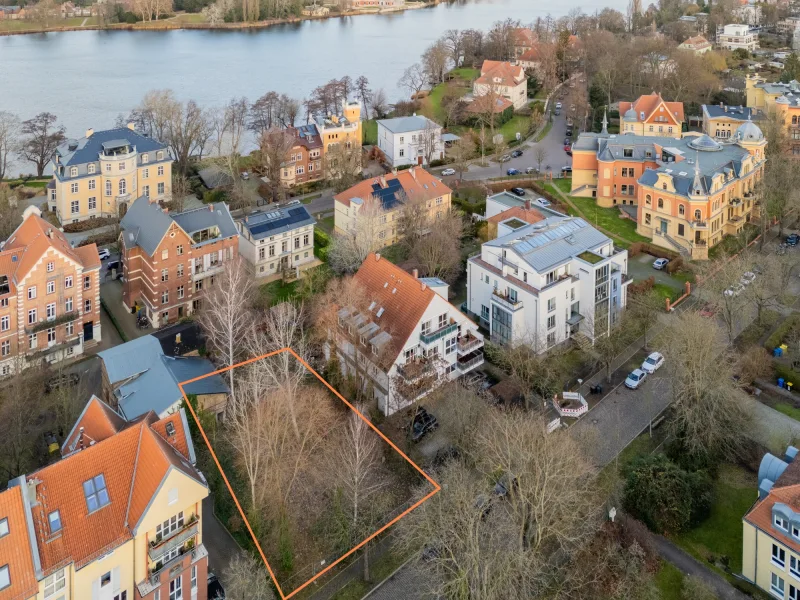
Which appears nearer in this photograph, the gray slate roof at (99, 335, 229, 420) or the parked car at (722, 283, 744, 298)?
the gray slate roof at (99, 335, 229, 420)

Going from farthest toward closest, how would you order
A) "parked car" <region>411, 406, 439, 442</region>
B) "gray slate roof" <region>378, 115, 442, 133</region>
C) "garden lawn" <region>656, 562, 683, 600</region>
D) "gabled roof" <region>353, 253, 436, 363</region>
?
"gray slate roof" <region>378, 115, 442, 133</region>, "gabled roof" <region>353, 253, 436, 363</region>, "parked car" <region>411, 406, 439, 442</region>, "garden lawn" <region>656, 562, 683, 600</region>

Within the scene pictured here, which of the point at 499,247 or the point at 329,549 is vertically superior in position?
Result: the point at 499,247

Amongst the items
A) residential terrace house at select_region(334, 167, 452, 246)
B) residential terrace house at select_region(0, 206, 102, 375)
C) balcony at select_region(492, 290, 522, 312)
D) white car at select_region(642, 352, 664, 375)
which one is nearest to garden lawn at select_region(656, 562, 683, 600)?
white car at select_region(642, 352, 664, 375)

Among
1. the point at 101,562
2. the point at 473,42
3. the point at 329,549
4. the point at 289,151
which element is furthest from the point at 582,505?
the point at 473,42

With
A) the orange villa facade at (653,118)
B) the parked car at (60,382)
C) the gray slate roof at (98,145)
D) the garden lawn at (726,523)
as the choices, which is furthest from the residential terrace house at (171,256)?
the orange villa facade at (653,118)

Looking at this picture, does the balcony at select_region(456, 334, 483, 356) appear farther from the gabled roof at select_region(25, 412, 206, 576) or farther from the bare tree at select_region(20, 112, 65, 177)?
the bare tree at select_region(20, 112, 65, 177)

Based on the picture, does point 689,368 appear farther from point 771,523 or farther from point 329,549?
point 329,549
